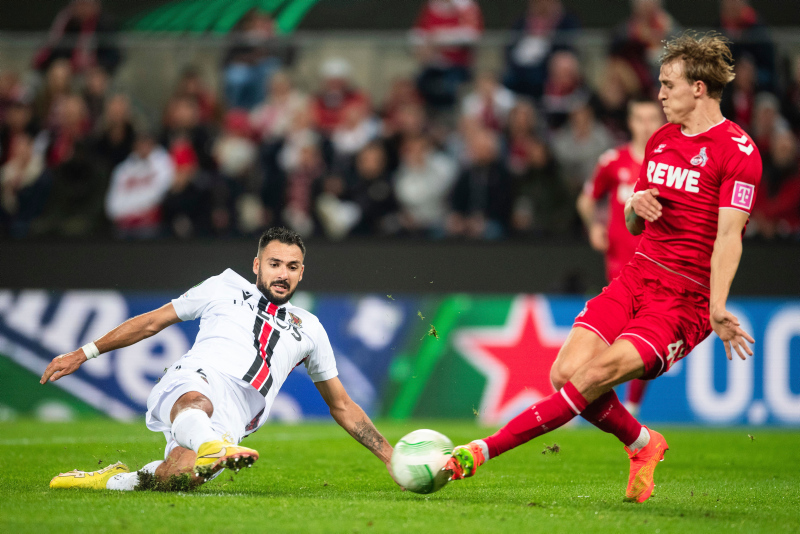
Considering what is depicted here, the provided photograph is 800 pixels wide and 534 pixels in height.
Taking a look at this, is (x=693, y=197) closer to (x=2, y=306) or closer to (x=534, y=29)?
(x=534, y=29)

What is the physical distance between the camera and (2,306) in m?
10.9

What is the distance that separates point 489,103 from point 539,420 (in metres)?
7.40

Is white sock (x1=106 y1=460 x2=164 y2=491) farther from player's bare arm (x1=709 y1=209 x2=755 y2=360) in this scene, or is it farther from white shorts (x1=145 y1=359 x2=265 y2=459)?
player's bare arm (x1=709 y1=209 x2=755 y2=360)

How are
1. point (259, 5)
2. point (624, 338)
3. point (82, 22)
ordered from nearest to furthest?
point (624, 338)
point (82, 22)
point (259, 5)

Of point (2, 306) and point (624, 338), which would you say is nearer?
point (624, 338)

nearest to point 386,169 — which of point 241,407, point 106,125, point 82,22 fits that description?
point 106,125

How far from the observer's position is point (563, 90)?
11.7 meters

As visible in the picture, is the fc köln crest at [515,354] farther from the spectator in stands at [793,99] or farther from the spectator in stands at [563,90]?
the spectator in stands at [793,99]

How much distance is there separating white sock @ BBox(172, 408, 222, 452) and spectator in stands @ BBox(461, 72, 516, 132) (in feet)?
24.8

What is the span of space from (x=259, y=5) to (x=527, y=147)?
4.55 metres

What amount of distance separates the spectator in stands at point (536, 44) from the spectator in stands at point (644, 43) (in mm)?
635

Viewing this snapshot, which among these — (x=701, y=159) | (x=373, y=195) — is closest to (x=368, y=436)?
(x=701, y=159)

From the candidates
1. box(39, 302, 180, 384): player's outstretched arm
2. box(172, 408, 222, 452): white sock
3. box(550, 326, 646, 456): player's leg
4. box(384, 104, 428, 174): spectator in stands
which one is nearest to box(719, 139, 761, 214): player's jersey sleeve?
box(550, 326, 646, 456): player's leg

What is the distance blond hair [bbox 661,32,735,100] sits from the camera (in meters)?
5.14
